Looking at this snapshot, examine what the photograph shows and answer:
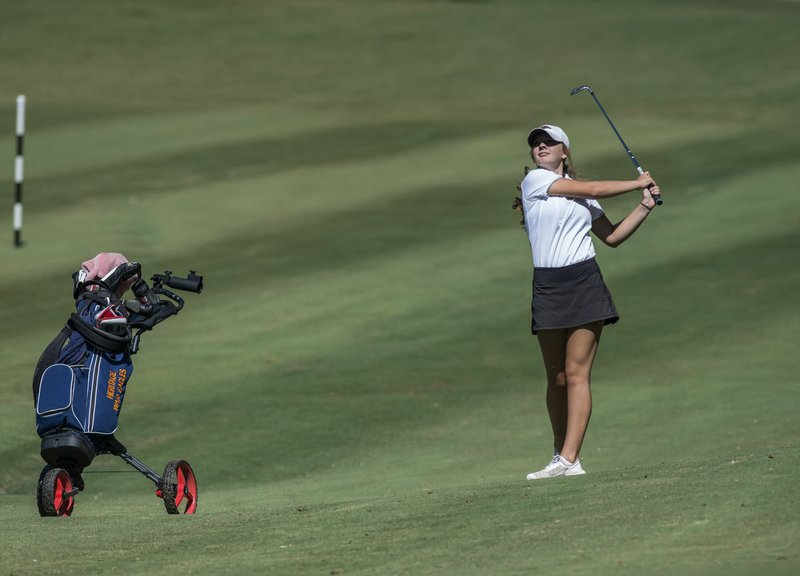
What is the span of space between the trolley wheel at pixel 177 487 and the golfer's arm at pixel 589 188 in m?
2.52

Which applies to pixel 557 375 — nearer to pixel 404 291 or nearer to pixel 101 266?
pixel 101 266

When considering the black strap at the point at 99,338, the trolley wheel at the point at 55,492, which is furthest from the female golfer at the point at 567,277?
the trolley wheel at the point at 55,492

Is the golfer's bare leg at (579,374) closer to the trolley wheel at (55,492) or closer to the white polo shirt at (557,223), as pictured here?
the white polo shirt at (557,223)

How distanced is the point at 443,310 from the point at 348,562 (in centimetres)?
812

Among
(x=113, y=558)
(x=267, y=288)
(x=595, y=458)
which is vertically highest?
(x=113, y=558)

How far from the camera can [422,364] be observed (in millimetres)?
12672

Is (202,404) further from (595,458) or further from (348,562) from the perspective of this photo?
(348,562)

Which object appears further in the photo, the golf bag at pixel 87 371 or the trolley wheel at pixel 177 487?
the trolley wheel at pixel 177 487

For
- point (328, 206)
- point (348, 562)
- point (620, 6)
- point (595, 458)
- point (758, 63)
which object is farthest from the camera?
point (620, 6)

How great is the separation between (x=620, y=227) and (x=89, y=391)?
3.00 meters

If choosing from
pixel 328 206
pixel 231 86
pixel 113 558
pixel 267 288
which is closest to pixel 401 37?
pixel 231 86

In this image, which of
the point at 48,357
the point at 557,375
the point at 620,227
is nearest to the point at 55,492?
the point at 48,357

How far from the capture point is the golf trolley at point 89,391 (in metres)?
7.98

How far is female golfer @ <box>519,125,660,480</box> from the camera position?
8109 mm
